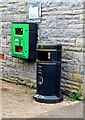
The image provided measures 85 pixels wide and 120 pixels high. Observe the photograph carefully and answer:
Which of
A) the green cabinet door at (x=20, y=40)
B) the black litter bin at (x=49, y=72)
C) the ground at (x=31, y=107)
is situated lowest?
the ground at (x=31, y=107)

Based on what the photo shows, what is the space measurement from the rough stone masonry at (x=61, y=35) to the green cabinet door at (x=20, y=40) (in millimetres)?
315

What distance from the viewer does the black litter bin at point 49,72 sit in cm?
636

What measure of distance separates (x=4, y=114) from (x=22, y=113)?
0.32 m

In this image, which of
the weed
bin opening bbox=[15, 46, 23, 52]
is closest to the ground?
the weed

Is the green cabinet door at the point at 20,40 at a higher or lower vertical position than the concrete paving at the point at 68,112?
higher

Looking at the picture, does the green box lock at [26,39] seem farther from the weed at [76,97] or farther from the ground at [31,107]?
the weed at [76,97]

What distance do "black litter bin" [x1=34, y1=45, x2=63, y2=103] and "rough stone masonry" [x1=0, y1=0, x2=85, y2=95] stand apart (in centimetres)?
40

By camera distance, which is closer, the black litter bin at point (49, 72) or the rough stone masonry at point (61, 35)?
the black litter bin at point (49, 72)

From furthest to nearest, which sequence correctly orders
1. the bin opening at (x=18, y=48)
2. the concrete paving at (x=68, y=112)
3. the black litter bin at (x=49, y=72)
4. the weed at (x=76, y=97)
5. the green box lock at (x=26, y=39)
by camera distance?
the bin opening at (x=18, y=48)
the green box lock at (x=26, y=39)
the weed at (x=76, y=97)
the black litter bin at (x=49, y=72)
the concrete paving at (x=68, y=112)

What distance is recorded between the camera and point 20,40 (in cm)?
752

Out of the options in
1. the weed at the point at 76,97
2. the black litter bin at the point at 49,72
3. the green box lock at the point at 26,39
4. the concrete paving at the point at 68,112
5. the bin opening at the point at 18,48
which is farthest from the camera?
the bin opening at the point at 18,48

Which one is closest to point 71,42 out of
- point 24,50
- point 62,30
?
point 62,30

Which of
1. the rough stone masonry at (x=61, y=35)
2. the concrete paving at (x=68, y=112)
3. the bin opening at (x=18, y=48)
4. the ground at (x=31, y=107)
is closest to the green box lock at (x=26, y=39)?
the bin opening at (x=18, y=48)

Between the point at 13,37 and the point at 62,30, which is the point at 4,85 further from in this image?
the point at 62,30
